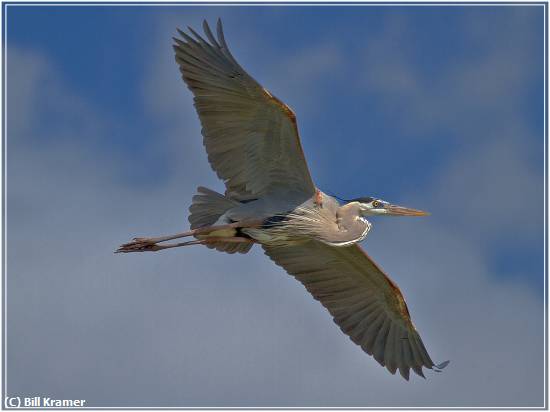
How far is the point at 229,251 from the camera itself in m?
12.9

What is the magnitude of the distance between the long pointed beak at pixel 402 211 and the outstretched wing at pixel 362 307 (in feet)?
3.12

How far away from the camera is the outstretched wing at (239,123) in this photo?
11.8 metres

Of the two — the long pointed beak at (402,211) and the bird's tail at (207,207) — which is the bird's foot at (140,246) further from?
the long pointed beak at (402,211)

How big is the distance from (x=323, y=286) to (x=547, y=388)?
2.97 metres

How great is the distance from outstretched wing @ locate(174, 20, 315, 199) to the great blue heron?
0.01m

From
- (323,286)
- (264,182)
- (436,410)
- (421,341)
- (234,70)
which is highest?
(234,70)

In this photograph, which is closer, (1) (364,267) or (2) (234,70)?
(2) (234,70)

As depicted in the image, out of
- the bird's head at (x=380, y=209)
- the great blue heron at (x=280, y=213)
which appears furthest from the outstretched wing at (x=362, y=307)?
the bird's head at (x=380, y=209)

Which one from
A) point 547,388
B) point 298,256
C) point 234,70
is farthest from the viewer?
point 298,256

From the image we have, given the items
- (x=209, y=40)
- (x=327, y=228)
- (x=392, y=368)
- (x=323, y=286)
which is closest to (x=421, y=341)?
(x=392, y=368)

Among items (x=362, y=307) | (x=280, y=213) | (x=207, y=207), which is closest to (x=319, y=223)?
(x=280, y=213)

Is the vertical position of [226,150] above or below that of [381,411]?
above

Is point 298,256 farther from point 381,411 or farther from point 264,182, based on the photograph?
point 381,411

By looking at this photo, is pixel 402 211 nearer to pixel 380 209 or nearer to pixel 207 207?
pixel 380 209
